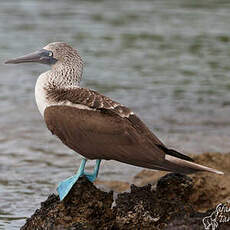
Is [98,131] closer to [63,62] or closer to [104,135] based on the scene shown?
[104,135]

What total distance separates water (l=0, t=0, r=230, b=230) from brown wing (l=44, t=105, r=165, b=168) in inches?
66.7

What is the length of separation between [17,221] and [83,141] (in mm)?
1874

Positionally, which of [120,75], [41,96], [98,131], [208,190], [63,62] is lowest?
[120,75]

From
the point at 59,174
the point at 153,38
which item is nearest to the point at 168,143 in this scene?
the point at 59,174

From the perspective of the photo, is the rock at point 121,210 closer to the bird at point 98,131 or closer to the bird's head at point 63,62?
the bird at point 98,131

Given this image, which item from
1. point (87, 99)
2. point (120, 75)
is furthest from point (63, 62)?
point (120, 75)

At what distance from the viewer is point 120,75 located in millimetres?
15125

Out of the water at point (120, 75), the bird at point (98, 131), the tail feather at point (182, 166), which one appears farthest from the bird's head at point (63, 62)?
the water at point (120, 75)

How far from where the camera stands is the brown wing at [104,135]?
633 cm

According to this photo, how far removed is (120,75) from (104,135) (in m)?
8.75

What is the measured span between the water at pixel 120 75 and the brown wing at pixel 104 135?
5.56ft

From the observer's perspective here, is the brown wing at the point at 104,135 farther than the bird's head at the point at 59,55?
No

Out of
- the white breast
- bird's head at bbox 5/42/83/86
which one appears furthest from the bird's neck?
the white breast

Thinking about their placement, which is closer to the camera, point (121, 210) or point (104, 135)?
point (121, 210)
